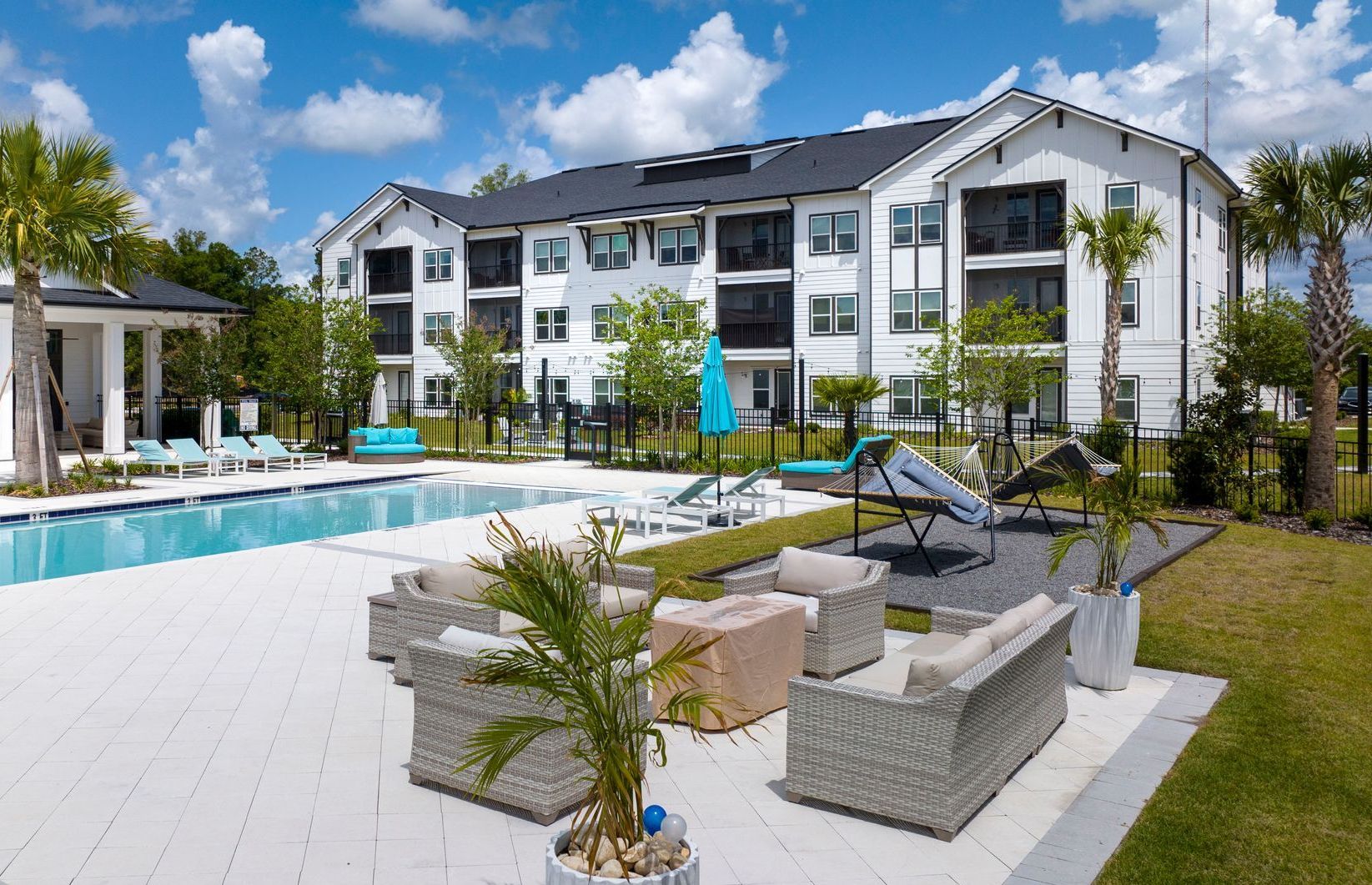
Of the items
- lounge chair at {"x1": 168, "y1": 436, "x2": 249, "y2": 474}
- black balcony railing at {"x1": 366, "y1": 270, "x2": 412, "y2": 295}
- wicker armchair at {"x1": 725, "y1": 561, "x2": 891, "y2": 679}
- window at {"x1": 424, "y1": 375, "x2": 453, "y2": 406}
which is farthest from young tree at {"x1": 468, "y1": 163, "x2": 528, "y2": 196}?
wicker armchair at {"x1": 725, "y1": 561, "x2": 891, "y2": 679}

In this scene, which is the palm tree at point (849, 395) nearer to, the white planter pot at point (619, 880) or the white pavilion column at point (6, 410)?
the white pavilion column at point (6, 410)

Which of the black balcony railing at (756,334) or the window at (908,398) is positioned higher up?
Result: the black balcony railing at (756,334)

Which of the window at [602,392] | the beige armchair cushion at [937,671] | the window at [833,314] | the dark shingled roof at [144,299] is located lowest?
the beige armchair cushion at [937,671]

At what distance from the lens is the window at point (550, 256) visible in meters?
42.6

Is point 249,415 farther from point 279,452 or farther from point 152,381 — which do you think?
point 152,381

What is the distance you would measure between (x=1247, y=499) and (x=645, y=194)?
30362mm

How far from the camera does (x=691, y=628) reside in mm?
5824

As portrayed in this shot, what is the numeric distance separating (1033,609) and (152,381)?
27.0 m

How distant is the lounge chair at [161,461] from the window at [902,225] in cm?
2310

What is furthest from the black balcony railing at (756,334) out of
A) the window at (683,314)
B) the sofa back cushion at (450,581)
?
the sofa back cushion at (450,581)

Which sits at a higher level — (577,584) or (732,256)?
(732,256)

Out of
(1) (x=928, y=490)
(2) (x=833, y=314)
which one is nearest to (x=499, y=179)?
(2) (x=833, y=314)

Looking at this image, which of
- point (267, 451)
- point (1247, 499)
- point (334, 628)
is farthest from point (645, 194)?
point (334, 628)

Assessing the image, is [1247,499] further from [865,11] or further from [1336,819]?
[865,11]
